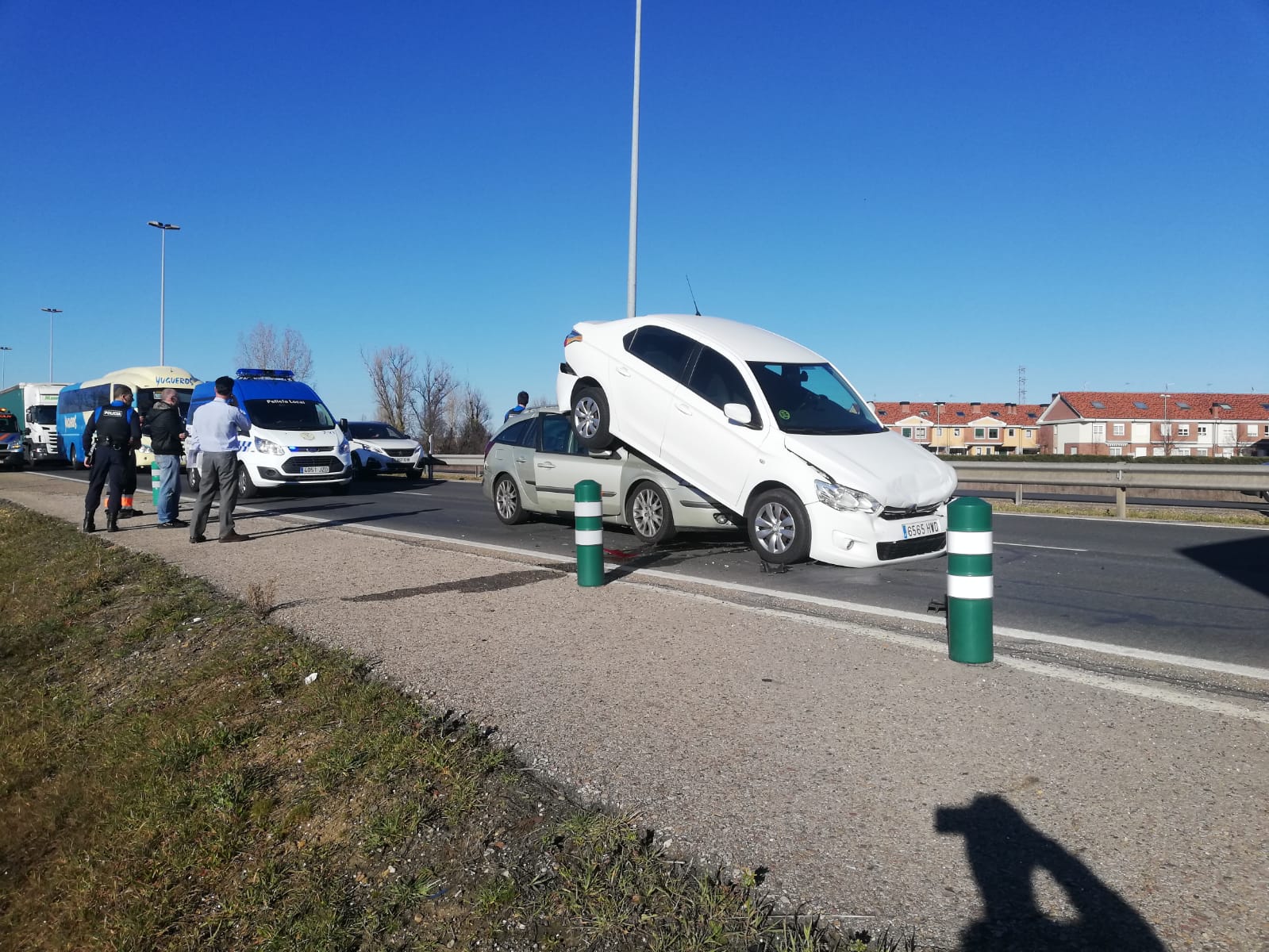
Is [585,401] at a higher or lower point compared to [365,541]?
higher

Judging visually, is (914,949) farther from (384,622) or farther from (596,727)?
(384,622)

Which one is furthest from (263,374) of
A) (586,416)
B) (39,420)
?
(39,420)

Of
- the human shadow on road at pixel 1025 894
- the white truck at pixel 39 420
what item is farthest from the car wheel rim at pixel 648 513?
the white truck at pixel 39 420

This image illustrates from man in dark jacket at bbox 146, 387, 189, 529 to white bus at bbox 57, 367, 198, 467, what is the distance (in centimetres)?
1031

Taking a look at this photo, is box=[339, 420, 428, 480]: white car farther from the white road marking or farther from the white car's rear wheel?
the white road marking

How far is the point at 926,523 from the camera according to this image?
313 inches

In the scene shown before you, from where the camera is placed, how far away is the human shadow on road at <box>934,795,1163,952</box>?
7.93ft

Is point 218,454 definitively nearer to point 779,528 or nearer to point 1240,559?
point 779,528

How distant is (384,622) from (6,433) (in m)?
41.7

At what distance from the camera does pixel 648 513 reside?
998 centimetres

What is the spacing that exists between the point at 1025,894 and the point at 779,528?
5.55 m

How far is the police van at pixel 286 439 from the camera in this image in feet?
56.9

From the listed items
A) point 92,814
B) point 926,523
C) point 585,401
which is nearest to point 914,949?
point 92,814

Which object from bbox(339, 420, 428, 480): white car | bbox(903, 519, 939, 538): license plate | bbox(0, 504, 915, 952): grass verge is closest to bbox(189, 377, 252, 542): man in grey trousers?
bbox(0, 504, 915, 952): grass verge
